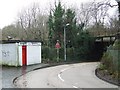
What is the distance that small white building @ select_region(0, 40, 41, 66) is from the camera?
35.2 metres

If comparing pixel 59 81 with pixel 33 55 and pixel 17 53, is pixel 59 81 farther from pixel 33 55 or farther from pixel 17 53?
pixel 33 55

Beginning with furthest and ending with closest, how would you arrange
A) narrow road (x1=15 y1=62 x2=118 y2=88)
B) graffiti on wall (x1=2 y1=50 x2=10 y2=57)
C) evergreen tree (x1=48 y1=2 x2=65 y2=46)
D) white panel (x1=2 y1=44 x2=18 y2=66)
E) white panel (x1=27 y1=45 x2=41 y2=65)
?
1. evergreen tree (x1=48 y1=2 x2=65 y2=46)
2. white panel (x1=27 y1=45 x2=41 y2=65)
3. graffiti on wall (x1=2 y1=50 x2=10 y2=57)
4. white panel (x1=2 y1=44 x2=18 y2=66)
5. narrow road (x1=15 y1=62 x2=118 y2=88)

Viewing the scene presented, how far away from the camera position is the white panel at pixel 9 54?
35125mm

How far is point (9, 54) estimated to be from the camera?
35.6m

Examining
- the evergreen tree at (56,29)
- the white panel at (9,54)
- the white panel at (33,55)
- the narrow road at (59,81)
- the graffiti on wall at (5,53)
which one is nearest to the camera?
the narrow road at (59,81)

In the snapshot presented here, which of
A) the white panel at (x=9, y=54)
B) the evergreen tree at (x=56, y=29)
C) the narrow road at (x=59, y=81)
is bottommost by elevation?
the narrow road at (x=59, y=81)

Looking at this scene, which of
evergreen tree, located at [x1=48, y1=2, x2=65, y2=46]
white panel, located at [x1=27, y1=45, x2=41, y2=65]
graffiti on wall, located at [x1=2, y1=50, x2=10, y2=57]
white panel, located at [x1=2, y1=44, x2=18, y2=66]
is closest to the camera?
white panel, located at [x1=2, y1=44, x2=18, y2=66]

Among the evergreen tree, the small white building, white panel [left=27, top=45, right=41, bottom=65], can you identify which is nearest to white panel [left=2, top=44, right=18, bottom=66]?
the small white building

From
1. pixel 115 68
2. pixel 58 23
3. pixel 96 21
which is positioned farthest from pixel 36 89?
pixel 96 21

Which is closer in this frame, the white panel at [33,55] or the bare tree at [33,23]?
the white panel at [33,55]

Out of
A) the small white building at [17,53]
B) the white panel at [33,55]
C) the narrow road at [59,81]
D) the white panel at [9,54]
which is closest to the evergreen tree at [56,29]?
the white panel at [33,55]

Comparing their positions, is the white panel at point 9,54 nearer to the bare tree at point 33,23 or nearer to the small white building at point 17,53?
the small white building at point 17,53

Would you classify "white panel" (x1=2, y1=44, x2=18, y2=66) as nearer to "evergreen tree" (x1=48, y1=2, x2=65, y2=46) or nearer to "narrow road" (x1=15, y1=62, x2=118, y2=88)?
"narrow road" (x1=15, y1=62, x2=118, y2=88)

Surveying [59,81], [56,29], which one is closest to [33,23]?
[56,29]
